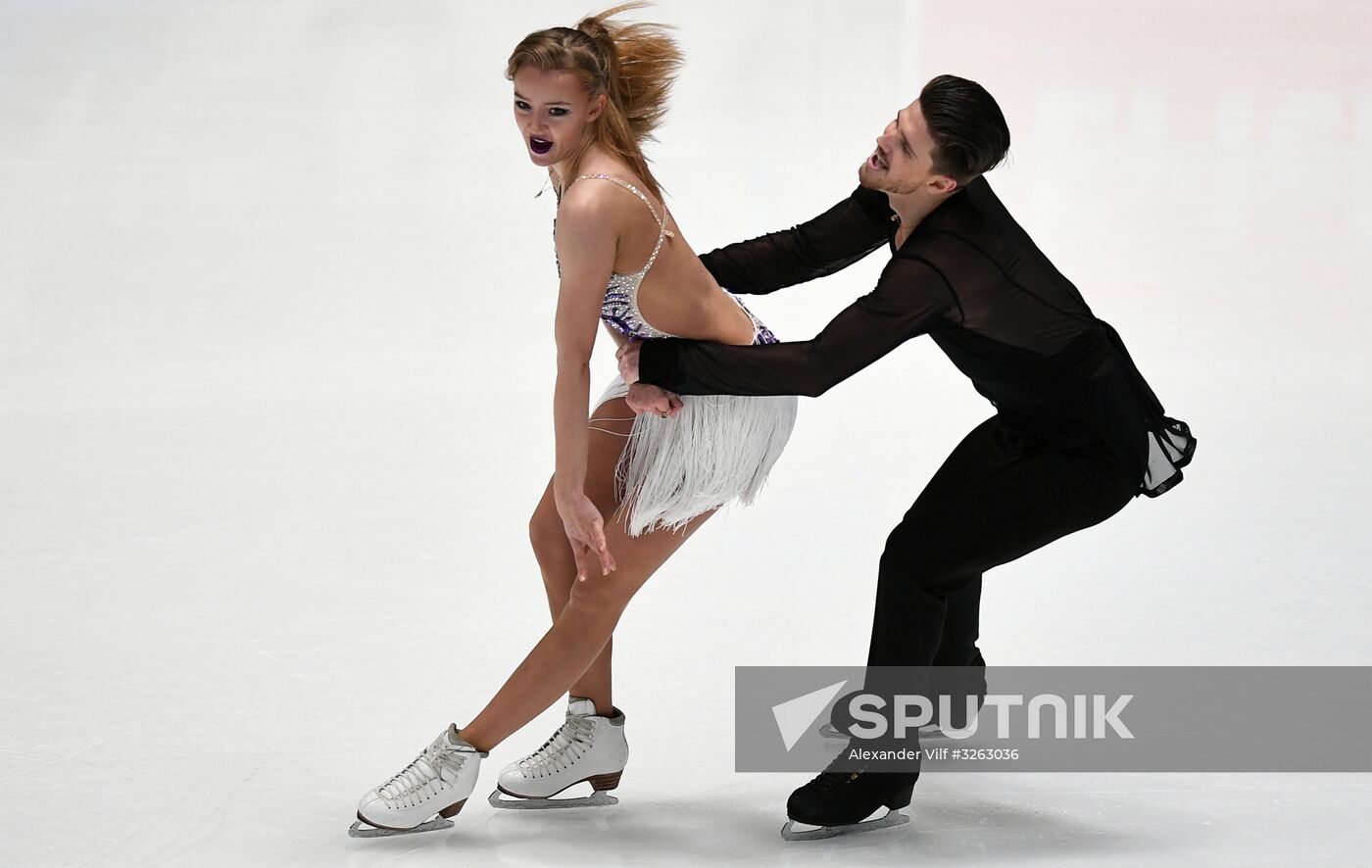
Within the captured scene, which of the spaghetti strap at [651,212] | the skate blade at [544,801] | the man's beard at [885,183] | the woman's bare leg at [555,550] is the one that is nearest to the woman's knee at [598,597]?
the woman's bare leg at [555,550]

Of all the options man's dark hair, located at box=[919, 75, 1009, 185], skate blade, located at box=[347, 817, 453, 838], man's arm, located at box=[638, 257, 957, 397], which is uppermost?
man's dark hair, located at box=[919, 75, 1009, 185]

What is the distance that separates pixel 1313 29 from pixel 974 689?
925 cm

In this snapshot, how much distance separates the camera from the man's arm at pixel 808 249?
9.64 feet

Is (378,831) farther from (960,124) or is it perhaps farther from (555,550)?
(960,124)

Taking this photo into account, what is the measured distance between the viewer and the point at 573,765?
9.26 ft

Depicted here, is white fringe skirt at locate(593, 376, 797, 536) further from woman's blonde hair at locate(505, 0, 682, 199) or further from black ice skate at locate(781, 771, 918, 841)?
black ice skate at locate(781, 771, 918, 841)

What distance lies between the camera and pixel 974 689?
10.4ft

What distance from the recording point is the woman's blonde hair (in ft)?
8.29

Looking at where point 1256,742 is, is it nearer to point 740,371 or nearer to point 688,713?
point 688,713

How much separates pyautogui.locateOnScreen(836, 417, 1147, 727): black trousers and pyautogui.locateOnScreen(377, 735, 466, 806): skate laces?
0.77 meters

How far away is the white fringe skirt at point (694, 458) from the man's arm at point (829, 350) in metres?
0.17

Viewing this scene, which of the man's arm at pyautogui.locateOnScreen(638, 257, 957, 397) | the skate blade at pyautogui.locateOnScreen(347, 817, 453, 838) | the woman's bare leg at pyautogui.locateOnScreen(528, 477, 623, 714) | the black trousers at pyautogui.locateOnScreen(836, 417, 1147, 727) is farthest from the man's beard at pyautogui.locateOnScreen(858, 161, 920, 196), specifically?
the skate blade at pyautogui.locateOnScreen(347, 817, 453, 838)

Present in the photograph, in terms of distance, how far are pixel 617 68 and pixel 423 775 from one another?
126cm

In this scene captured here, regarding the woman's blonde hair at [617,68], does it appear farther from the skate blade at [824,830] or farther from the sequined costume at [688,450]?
the skate blade at [824,830]
